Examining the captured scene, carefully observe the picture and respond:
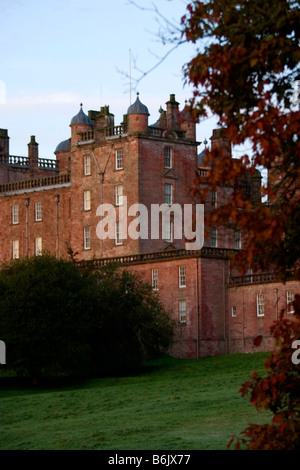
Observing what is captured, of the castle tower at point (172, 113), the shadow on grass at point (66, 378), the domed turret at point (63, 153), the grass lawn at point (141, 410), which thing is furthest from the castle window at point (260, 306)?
the domed turret at point (63, 153)

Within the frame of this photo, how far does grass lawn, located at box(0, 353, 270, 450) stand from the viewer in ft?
112

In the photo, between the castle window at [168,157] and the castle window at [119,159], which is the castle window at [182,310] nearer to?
the castle window at [168,157]

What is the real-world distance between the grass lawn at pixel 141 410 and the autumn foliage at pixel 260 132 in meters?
1.37

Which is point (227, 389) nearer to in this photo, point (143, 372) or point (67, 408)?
point (67, 408)

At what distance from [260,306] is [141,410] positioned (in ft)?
101

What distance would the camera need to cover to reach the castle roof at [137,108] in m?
88.4

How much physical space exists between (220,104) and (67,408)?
32.1 metres

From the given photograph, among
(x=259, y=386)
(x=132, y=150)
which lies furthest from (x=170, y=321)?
(x=259, y=386)

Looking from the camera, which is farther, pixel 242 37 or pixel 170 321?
pixel 170 321

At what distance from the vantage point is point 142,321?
2854 inches

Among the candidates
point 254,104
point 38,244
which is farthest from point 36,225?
point 254,104

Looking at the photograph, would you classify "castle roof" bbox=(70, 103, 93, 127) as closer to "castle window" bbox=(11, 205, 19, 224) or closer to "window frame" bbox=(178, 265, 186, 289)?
"castle window" bbox=(11, 205, 19, 224)

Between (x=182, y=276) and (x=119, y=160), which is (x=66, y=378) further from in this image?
(x=119, y=160)

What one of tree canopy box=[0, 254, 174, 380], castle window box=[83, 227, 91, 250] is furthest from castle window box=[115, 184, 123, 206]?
tree canopy box=[0, 254, 174, 380]
